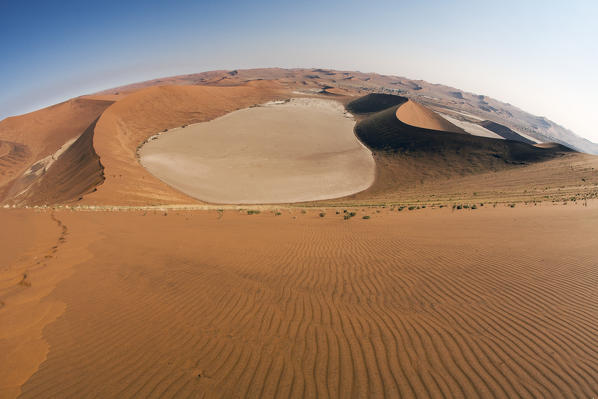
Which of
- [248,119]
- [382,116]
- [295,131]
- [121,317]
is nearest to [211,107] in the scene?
→ [248,119]

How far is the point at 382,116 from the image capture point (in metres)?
45.5

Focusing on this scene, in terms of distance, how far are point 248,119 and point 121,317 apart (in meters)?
46.9

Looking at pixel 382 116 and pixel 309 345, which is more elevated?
pixel 382 116

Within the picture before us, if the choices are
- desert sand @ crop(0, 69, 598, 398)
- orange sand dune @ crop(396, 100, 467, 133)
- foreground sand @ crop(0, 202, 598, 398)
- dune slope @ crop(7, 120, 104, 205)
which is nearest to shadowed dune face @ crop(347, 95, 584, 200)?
orange sand dune @ crop(396, 100, 467, 133)

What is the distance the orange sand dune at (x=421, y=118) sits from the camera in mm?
41781

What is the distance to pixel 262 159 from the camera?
3388 cm

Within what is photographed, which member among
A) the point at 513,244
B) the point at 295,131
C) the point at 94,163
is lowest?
the point at 513,244

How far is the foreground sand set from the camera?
3.31 meters

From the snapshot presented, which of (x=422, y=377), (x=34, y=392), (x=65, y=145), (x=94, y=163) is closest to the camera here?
(x=34, y=392)

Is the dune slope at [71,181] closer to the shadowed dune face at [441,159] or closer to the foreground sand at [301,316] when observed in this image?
the foreground sand at [301,316]

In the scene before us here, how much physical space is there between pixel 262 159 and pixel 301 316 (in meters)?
30.4

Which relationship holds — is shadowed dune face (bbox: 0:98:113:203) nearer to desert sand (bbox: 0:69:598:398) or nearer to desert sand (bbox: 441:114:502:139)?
desert sand (bbox: 0:69:598:398)

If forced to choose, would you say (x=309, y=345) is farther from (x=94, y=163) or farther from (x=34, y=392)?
(x=94, y=163)

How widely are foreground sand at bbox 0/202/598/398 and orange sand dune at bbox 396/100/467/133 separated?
3629 centimetres
